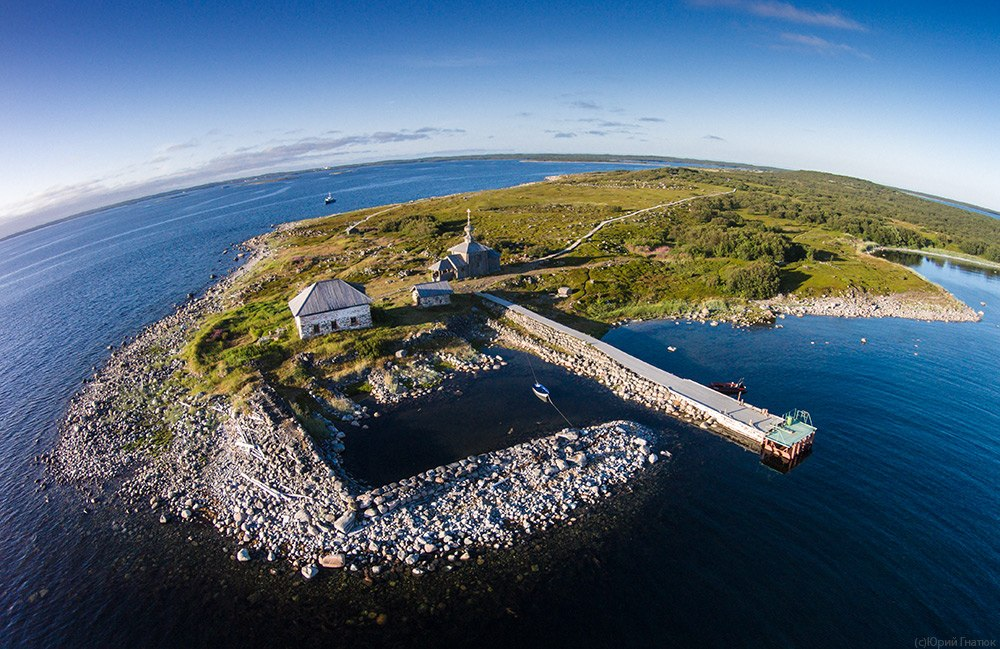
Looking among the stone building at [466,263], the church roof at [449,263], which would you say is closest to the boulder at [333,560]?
the stone building at [466,263]

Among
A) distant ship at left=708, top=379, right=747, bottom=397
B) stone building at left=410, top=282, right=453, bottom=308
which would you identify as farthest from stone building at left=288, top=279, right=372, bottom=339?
distant ship at left=708, top=379, right=747, bottom=397

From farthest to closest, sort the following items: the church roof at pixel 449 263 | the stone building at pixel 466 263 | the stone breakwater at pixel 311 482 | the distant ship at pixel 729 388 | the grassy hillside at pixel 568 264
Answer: the stone building at pixel 466 263
the church roof at pixel 449 263
the grassy hillside at pixel 568 264
the distant ship at pixel 729 388
the stone breakwater at pixel 311 482

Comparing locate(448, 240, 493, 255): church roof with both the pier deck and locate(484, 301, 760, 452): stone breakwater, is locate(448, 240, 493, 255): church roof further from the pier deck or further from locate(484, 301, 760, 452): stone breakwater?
the pier deck

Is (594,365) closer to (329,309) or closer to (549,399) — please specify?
(549,399)

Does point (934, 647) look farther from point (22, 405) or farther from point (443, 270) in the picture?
point (22, 405)

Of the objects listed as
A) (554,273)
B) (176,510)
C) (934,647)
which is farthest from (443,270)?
(934,647)

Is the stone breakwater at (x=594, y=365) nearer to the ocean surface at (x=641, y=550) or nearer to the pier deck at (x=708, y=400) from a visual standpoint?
the pier deck at (x=708, y=400)

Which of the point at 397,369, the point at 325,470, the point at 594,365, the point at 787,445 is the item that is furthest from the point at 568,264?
the point at 325,470
